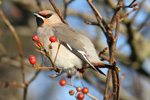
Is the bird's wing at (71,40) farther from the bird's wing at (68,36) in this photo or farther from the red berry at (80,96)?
the red berry at (80,96)

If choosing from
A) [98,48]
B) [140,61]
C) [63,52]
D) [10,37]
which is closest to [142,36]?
[140,61]

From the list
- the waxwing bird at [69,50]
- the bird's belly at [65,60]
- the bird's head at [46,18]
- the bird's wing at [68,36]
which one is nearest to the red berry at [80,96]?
the waxwing bird at [69,50]

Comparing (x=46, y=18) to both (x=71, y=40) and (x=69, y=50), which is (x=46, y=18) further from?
(x=69, y=50)

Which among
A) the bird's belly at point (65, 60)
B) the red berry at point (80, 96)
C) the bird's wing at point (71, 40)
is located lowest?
the red berry at point (80, 96)

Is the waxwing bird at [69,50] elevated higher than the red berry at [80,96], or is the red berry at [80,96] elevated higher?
the waxwing bird at [69,50]

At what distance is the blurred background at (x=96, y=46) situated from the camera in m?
4.83

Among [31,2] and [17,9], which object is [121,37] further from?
[17,9]

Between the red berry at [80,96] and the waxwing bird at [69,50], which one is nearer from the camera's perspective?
the red berry at [80,96]

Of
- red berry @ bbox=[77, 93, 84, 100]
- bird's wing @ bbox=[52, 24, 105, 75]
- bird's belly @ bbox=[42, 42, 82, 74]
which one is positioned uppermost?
bird's wing @ bbox=[52, 24, 105, 75]

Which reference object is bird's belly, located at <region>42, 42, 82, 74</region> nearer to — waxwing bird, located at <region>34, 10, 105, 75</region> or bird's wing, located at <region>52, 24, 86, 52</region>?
waxwing bird, located at <region>34, 10, 105, 75</region>

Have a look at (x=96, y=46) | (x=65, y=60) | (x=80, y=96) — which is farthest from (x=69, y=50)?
(x=96, y=46)

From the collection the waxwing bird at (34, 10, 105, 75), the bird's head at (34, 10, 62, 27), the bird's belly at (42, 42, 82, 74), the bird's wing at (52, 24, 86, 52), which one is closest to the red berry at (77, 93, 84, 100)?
Answer: the waxwing bird at (34, 10, 105, 75)

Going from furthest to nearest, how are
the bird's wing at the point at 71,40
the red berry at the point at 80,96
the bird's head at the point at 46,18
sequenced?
the bird's head at the point at 46,18
the bird's wing at the point at 71,40
the red berry at the point at 80,96

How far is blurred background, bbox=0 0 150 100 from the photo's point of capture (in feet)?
15.8
